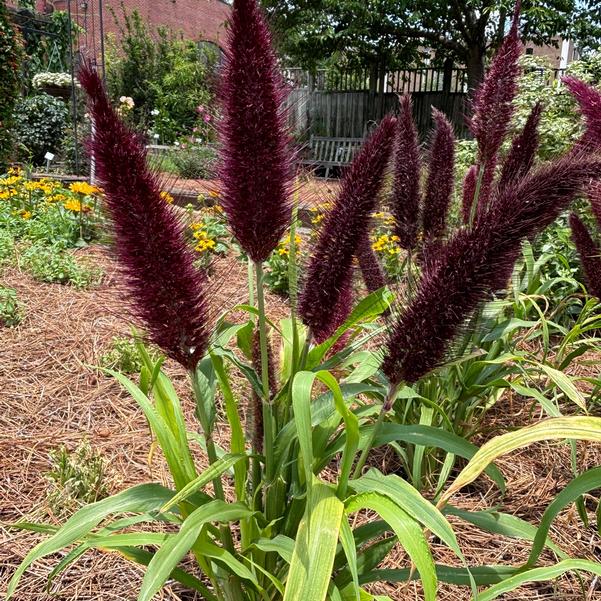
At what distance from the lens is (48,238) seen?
4902 mm

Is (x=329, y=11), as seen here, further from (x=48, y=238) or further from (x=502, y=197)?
(x=502, y=197)

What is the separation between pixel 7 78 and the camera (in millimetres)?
8844

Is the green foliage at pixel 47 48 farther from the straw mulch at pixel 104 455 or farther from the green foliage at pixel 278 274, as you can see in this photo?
the straw mulch at pixel 104 455

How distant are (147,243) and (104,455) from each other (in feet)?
5.42

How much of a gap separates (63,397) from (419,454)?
6.05 ft

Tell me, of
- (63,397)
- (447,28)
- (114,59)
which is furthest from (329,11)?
(63,397)

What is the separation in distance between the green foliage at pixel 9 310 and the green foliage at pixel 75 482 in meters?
1.61

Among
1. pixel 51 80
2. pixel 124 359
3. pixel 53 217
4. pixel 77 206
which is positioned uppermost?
pixel 51 80

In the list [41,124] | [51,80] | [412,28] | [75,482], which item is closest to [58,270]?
[75,482]

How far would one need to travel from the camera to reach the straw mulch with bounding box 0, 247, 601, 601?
1.75 metres

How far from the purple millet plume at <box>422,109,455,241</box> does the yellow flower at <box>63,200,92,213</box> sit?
374 cm

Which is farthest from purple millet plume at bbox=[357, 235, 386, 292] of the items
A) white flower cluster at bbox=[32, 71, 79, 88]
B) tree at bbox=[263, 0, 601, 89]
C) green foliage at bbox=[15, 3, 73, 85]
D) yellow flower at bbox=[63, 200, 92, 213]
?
green foliage at bbox=[15, 3, 73, 85]

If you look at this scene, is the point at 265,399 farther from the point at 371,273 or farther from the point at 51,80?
the point at 51,80

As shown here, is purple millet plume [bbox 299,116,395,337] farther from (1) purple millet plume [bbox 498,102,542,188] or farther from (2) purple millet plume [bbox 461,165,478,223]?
(2) purple millet plume [bbox 461,165,478,223]
